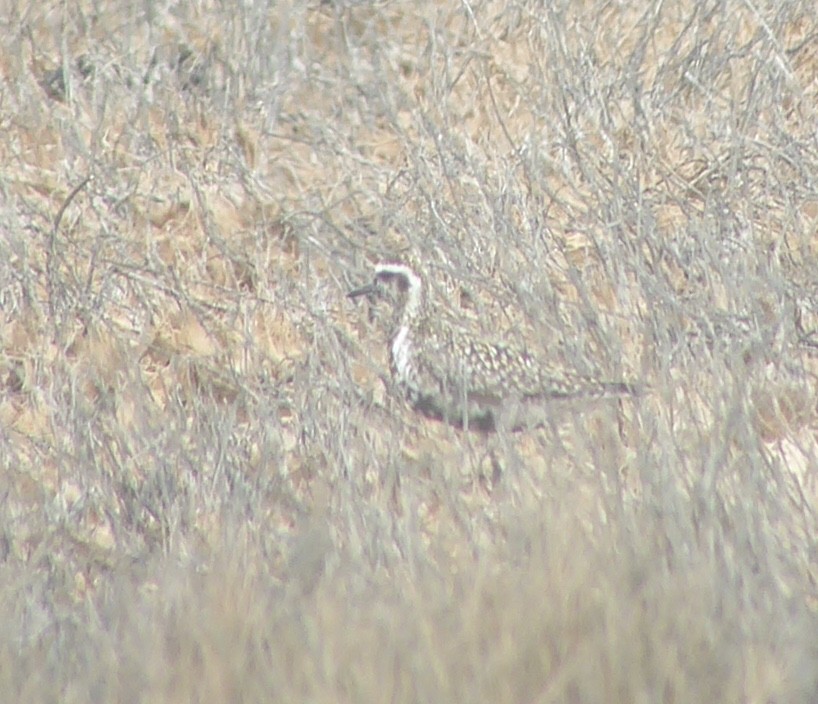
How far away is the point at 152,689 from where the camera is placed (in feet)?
11.4

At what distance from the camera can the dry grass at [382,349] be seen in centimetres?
359

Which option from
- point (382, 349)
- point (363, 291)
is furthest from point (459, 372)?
point (382, 349)

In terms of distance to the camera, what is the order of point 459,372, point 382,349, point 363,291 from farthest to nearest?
point 382,349, point 363,291, point 459,372

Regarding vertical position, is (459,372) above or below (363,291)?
above

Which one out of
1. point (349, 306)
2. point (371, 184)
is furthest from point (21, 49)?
point (349, 306)

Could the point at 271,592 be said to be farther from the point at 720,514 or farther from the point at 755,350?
the point at 755,350

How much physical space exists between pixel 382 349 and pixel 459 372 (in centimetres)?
109

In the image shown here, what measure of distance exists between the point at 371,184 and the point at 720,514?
12.7ft

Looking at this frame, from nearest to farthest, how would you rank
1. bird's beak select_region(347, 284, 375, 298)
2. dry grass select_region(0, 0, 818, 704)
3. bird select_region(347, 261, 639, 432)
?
dry grass select_region(0, 0, 818, 704)
bird select_region(347, 261, 639, 432)
bird's beak select_region(347, 284, 375, 298)

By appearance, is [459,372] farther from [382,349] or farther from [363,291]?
[382,349]

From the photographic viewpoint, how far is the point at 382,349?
6.56 m

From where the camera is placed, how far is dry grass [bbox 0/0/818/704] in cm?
359

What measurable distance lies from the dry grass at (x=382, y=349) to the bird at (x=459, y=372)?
11cm

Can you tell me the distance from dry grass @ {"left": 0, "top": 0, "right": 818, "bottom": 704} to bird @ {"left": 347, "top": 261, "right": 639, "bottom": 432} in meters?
Answer: 0.11
